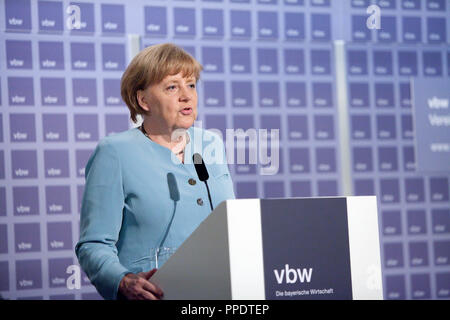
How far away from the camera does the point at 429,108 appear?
3561 millimetres

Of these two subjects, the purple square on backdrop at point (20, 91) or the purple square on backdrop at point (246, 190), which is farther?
the purple square on backdrop at point (246, 190)

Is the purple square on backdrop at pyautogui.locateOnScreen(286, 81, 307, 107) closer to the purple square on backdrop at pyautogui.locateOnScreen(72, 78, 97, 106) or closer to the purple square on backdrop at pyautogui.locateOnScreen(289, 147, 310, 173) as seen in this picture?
the purple square on backdrop at pyautogui.locateOnScreen(289, 147, 310, 173)

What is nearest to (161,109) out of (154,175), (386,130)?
(154,175)

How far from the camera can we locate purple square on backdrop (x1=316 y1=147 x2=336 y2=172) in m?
3.43

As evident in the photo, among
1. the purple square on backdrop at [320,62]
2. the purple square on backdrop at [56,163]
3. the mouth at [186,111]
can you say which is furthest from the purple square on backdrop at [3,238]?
the purple square on backdrop at [320,62]

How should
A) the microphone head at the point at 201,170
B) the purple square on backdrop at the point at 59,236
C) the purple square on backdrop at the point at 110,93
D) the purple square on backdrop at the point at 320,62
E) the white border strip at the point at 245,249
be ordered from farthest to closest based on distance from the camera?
the purple square on backdrop at the point at 320,62, the purple square on backdrop at the point at 110,93, the purple square on backdrop at the point at 59,236, the microphone head at the point at 201,170, the white border strip at the point at 245,249

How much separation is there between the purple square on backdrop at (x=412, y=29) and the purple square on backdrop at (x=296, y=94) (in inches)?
25.9

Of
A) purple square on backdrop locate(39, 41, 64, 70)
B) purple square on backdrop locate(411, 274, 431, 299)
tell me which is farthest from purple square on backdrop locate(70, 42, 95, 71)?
purple square on backdrop locate(411, 274, 431, 299)

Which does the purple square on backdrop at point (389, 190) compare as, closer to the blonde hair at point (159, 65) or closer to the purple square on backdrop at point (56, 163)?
the purple square on backdrop at point (56, 163)

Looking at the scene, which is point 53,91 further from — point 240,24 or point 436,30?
point 436,30

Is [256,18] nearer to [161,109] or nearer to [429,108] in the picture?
[429,108]

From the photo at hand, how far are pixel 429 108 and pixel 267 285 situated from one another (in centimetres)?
253

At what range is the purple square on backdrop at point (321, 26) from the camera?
347 cm

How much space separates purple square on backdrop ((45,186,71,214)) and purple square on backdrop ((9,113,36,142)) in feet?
0.85
